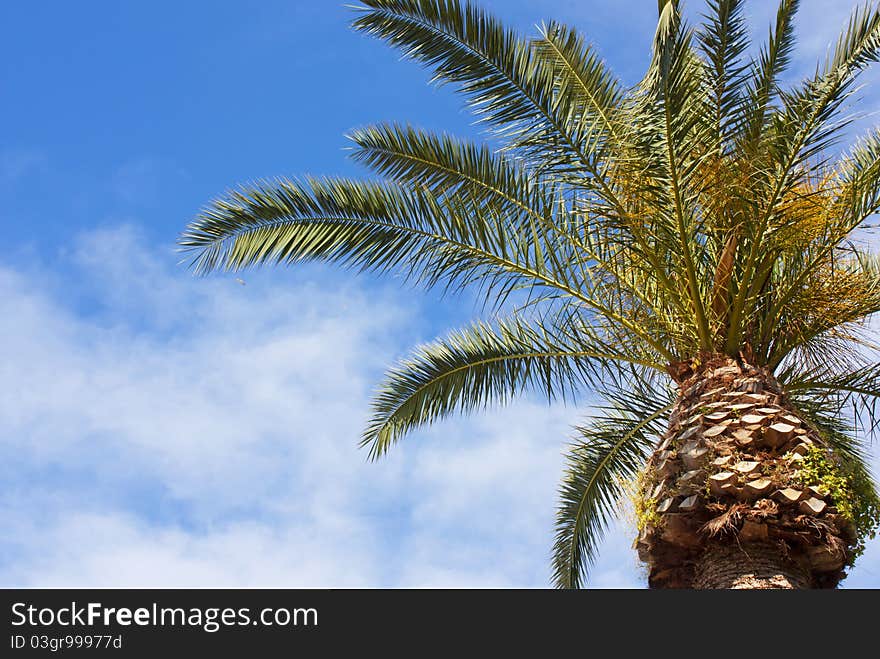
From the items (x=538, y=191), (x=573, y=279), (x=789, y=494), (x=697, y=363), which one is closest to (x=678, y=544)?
(x=789, y=494)

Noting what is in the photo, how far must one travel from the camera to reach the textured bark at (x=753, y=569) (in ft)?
21.8

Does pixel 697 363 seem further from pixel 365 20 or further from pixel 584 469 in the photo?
pixel 365 20

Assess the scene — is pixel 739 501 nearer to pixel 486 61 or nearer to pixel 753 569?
pixel 753 569

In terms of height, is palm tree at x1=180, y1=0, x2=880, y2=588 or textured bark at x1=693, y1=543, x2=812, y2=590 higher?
palm tree at x1=180, y1=0, x2=880, y2=588

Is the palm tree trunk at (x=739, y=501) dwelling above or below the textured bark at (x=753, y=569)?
above

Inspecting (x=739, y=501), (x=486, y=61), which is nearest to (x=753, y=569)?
(x=739, y=501)

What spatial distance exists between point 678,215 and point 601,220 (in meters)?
0.77

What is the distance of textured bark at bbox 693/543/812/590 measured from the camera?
6633mm

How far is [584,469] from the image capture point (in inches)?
381

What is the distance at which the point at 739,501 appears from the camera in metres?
6.77

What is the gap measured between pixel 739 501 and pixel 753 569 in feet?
1.55

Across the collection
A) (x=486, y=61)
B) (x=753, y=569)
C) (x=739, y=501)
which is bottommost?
(x=753, y=569)

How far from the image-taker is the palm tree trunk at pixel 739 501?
22.0 ft

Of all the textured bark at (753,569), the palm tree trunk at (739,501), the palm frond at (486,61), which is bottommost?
the textured bark at (753,569)
